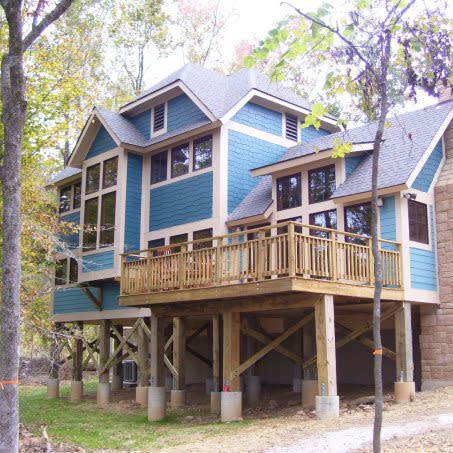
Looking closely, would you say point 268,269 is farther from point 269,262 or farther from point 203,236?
point 203,236

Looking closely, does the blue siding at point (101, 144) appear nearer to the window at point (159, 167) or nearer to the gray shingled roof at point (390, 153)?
the window at point (159, 167)

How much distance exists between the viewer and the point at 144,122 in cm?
2119

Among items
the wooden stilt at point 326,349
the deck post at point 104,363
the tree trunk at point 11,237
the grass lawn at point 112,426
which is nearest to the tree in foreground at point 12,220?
the tree trunk at point 11,237

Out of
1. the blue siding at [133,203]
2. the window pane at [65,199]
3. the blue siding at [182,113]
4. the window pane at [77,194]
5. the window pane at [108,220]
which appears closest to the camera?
the blue siding at [182,113]

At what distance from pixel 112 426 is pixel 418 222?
346 inches

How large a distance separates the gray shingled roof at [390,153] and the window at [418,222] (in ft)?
2.86

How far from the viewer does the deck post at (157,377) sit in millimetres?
16047

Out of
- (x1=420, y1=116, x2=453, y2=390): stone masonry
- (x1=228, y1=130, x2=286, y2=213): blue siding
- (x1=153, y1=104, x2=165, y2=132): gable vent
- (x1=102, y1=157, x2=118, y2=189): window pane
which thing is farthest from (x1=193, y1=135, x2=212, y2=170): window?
(x1=420, y1=116, x2=453, y2=390): stone masonry

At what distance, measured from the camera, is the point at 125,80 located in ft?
119

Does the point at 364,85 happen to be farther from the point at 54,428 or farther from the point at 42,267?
the point at 42,267

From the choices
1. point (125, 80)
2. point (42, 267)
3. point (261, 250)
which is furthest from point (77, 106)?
point (125, 80)

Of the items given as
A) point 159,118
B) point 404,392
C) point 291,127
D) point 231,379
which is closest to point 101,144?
point 159,118

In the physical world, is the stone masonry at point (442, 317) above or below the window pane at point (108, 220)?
below

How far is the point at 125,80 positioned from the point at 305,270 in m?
26.4
